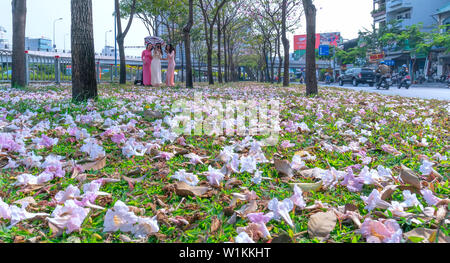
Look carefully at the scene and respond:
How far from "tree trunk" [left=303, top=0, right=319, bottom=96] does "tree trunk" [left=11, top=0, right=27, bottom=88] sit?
9224mm

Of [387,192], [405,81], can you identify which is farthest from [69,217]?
[405,81]

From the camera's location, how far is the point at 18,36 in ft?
39.0

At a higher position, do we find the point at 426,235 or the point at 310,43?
the point at 310,43

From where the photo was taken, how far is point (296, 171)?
246cm

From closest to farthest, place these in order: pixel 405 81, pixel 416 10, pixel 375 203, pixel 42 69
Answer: pixel 375 203
pixel 42 69
pixel 405 81
pixel 416 10

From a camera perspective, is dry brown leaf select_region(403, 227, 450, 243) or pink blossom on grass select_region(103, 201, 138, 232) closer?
dry brown leaf select_region(403, 227, 450, 243)

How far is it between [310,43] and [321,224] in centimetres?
1029

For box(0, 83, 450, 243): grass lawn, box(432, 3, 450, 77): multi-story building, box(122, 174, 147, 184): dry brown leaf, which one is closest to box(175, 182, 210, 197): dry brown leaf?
box(0, 83, 450, 243): grass lawn

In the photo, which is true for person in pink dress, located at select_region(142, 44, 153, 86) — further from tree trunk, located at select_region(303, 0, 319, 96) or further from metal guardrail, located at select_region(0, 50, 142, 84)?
tree trunk, located at select_region(303, 0, 319, 96)

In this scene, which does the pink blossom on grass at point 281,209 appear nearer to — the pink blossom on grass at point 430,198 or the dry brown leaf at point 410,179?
the pink blossom on grass at point 430,198

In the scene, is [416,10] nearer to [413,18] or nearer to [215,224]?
[413,18]

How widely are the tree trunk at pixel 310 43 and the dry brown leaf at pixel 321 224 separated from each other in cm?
977

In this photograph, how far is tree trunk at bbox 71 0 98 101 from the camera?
261 inches
